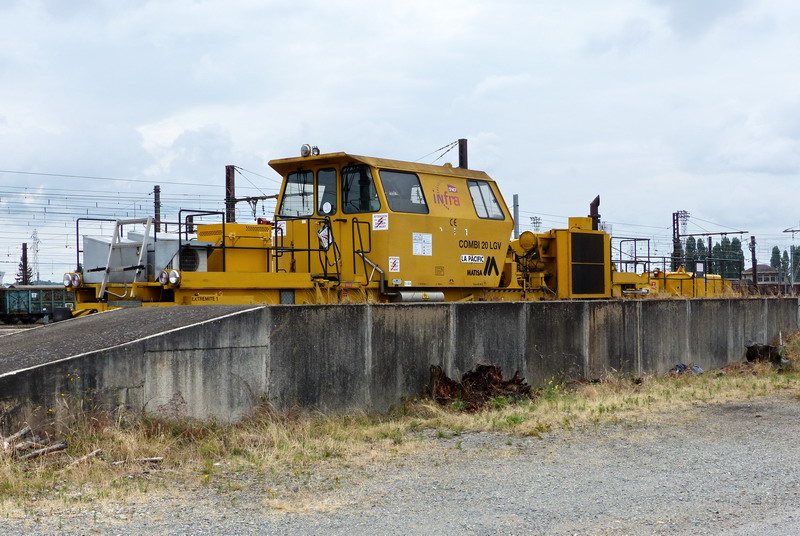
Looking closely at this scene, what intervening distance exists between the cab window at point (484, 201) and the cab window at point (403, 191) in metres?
1.29

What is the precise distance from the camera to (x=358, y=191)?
511 inches

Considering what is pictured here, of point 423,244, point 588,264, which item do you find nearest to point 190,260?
point 423,244

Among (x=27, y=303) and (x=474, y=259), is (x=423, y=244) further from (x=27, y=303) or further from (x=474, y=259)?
(x=27, y=303)

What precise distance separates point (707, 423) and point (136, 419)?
7.06m

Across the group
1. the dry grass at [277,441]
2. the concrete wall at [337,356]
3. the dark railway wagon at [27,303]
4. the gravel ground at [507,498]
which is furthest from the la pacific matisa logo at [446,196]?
the dark railway wagon at [27,303]

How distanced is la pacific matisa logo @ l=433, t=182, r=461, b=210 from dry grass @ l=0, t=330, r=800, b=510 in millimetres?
3222

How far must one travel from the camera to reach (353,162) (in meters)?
12.9

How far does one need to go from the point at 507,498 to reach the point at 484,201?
25.5 ft

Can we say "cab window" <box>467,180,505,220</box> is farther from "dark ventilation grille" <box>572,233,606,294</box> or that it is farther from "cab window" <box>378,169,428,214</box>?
"dark ventilation grille" <box>572,233,606,294</box>

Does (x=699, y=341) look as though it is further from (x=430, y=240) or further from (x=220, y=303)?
(x=220, y=303)

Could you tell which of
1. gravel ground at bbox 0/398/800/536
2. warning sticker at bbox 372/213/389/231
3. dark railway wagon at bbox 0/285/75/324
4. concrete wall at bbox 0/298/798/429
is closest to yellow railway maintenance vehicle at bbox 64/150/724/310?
warning sticker at bbox 372/213/389/231

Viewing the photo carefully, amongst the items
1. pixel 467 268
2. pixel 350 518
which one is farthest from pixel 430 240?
pixel 350 518

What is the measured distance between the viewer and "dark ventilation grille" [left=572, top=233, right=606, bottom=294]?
658 inches

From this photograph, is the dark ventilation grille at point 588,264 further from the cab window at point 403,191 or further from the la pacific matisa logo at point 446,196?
the cab window at point 403,191
